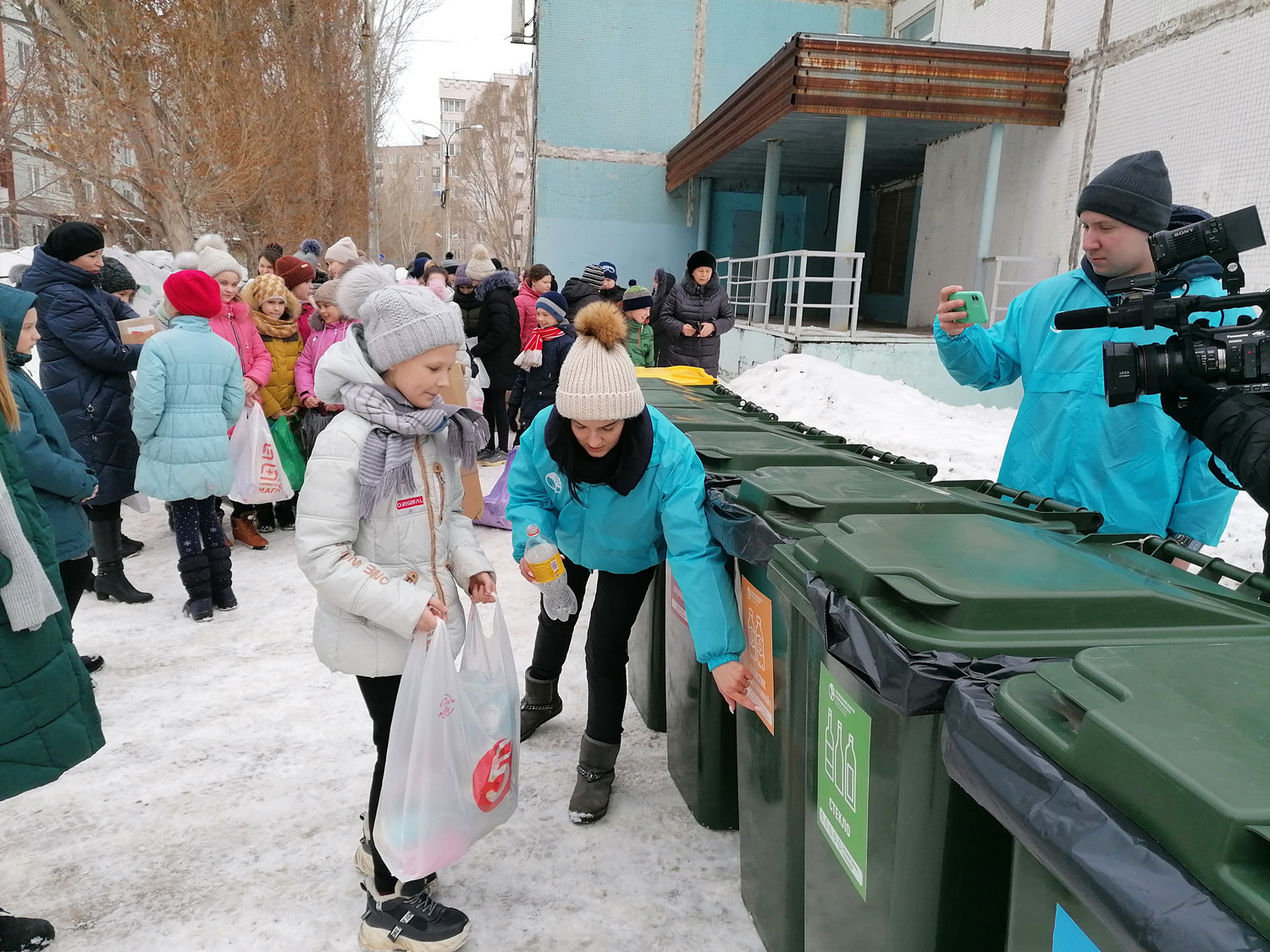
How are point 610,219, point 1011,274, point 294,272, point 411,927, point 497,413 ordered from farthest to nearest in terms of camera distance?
point 610,219
point 1011,274
point 497,413
point 294,272
point 411,927

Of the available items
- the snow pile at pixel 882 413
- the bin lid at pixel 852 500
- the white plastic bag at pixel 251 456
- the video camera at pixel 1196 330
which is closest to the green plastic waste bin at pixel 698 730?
the bin lid at pixel 852 500

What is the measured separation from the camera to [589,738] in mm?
2615

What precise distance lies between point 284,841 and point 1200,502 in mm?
2967

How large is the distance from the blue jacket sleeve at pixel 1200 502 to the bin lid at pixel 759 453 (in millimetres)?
917

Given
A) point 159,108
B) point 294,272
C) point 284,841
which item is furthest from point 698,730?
point 159,108

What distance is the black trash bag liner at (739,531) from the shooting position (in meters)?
1.86

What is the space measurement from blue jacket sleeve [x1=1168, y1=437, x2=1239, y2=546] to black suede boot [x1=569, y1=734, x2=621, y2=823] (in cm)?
190

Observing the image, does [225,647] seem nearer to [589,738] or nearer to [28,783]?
[28,783]

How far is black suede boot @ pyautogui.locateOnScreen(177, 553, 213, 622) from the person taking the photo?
4.04 meters

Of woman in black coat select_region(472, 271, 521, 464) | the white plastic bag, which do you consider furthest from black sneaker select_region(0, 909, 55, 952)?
woman in black coat select_region(472, 271, 521, 464)

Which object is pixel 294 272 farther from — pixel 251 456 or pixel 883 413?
pixel 883 413

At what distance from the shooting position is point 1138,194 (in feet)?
7.06

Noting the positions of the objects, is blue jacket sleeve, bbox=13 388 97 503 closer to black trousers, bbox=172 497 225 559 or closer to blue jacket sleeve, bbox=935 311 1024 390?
black trousers, bbox=172 497 225 559

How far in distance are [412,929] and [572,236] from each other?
17713 millimetres
